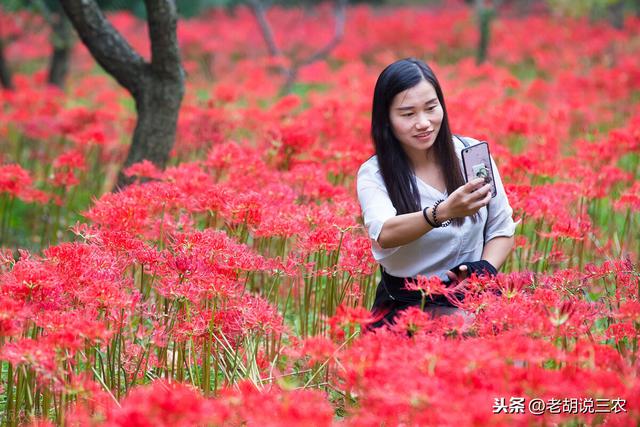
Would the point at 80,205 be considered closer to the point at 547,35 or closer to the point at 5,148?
the point at 5,148

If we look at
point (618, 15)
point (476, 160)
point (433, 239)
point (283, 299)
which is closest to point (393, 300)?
point (433, 239)

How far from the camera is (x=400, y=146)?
304 centimetres

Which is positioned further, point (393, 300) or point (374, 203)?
point (393, 300)

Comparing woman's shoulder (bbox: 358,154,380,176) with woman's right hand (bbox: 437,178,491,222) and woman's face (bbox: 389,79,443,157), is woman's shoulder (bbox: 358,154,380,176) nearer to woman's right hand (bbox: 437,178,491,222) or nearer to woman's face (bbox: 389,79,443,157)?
woman's face (bbox: 389,79,443,157)

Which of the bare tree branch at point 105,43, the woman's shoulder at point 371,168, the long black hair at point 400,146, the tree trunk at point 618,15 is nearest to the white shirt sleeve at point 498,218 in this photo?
the long black hair at point 400,146

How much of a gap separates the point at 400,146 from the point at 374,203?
0.29 metres

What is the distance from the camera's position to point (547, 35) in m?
13.7

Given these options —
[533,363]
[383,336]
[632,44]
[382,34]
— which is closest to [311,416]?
[383,336]

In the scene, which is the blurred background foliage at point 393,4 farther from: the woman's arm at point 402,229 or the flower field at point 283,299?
the woman's arm at point 402,229

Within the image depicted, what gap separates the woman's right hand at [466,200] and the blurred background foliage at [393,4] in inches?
150

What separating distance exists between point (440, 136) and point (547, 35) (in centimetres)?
1148

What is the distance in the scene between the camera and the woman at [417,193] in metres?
2.89

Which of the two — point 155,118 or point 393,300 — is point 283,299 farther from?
point 155,118

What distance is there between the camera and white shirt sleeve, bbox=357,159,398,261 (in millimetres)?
2783
